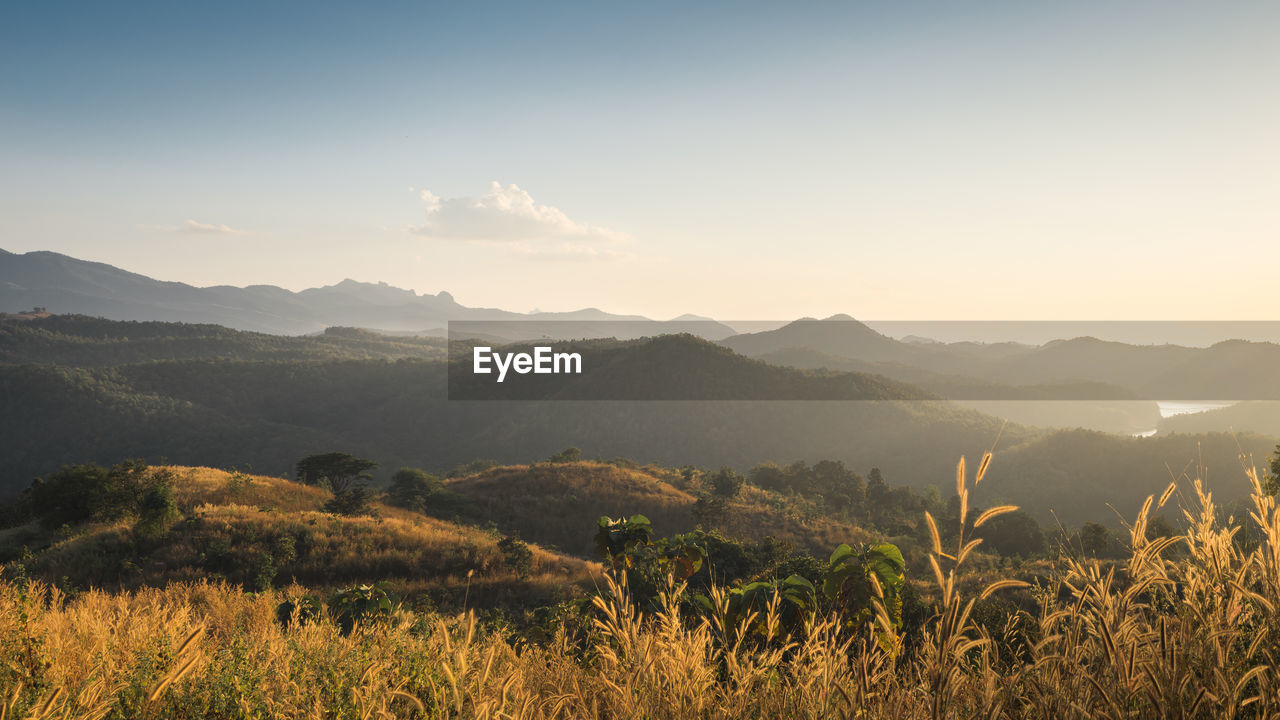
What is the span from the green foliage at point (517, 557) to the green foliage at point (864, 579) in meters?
14.1

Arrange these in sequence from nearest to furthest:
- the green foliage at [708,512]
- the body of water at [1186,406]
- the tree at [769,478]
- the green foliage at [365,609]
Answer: the green foliage at [365,609]
the green foliage at [708,512]
the tree at [769,478]
the body of water at [1186,406]

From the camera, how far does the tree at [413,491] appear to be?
93.1 feet

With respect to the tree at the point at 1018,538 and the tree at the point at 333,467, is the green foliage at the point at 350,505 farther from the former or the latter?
the tree at the point at 1018,538

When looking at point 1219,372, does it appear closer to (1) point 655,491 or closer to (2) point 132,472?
(1) point 655,491

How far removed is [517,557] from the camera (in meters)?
17.3

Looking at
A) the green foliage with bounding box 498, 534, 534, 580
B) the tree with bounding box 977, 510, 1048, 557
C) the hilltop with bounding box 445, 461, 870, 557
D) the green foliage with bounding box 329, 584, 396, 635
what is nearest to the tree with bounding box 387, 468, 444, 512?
the hilltop with bounding box 445, 461, 870, 557

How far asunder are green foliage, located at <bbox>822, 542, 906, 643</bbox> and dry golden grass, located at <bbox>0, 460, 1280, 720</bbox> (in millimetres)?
823

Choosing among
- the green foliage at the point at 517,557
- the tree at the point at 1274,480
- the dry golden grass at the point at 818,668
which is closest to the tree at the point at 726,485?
the green foliage at the point at 517,557

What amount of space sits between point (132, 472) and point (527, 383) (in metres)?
87.2

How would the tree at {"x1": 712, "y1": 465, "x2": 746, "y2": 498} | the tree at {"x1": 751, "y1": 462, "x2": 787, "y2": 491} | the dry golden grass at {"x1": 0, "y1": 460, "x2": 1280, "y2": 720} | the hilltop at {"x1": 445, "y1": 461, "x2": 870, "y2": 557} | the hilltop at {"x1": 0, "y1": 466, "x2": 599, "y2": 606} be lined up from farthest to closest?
the tree at {"x1": 751, "y1": 462, "x2": 787, "y2": 491} < the tree at {"x1": 712, "y1": 465, "x2": 746, "y2": 498} < the hilltop at {"x1": 445, "y1": 461, "x2": 870, "y2": 557} < the hilltop at {"x1": 0, "y1": 466, "x2": 599, "y2": 606} < the dry golden grass at {"x1": 0, "y1": 460, "x2": 1280, "y2": 720}

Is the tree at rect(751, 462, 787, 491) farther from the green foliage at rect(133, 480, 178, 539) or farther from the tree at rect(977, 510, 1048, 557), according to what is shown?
the green foliage at rect(133, 480, 178, 539)

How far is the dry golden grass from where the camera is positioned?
1891mm

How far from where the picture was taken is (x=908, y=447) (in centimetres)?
7144

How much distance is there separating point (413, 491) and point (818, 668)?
31.9 metres
